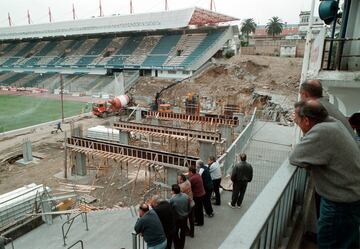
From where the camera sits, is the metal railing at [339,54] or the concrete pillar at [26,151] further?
the concrete pillar at [26,151]

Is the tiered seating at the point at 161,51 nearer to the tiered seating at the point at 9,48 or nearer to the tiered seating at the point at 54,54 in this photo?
the tiered seating at the point at 54,54

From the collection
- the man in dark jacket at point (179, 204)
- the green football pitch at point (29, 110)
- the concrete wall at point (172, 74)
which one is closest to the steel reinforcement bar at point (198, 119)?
the green football pitch at point (29, 110)

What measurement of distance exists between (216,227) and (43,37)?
211ft

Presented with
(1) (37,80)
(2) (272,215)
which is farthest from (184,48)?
(2) (272,215)

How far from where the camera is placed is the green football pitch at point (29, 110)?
27.9m

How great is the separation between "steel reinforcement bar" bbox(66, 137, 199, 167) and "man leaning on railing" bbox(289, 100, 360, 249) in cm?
945

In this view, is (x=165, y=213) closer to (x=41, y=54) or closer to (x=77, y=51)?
(x=77, y=51)

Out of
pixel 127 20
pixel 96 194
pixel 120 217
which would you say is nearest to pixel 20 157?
pixel 96 194

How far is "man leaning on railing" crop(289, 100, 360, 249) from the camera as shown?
2.25 meters

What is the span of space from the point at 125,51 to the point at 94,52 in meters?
6.87

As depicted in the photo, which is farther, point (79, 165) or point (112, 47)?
point (112, 47)

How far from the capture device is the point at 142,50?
48.1m

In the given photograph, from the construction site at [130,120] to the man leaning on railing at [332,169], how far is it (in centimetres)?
625

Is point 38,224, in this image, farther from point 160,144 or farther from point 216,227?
point 160,144
